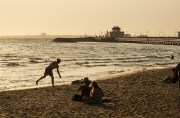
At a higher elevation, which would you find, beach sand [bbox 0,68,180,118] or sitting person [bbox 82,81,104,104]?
sitting person [bbox 82,81,104,104]

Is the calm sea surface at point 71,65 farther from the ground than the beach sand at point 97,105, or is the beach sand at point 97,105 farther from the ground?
the beach sand at point 97,105

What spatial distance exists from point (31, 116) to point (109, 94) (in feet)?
14.8

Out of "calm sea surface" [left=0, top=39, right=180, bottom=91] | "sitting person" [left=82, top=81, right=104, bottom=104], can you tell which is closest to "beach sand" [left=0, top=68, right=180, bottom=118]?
"sitting person" [left=82, top=81, right=104, bottom=104]

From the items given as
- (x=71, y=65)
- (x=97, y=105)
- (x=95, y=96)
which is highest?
(x=95, y=96)

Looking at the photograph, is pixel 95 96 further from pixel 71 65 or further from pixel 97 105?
pixel 71 65

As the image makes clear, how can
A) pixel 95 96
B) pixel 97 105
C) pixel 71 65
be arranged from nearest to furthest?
pixel 97 105, pixel 95 96, pixel 71 65

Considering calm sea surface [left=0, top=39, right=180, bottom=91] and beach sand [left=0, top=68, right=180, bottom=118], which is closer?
beach sand [left=0, top=68, right=180, bottom=118]

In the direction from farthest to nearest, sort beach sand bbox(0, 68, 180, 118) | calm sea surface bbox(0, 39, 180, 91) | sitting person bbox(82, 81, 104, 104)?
1. calm sea surface bbox(0, 39, 180, 91)
2. sitting person bbox(82, 81, 104, 104)
3. beach sand bbox(0, 68, 180, 118)

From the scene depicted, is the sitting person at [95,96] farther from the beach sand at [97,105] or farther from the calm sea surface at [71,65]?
the calm sea surface at [71,65]

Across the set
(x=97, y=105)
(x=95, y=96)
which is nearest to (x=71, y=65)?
(x=95, y=96)

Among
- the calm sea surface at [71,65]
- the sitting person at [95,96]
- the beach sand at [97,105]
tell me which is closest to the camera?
the beach sand at [97,105]

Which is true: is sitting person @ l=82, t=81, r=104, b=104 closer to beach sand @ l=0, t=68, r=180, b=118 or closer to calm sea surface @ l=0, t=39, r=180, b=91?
beach sand @ l=0, t=68, r=180, b=118

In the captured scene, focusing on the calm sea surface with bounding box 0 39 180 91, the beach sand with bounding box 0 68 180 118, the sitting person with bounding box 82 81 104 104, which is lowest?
the calm sea surface with bounding box 0 39 180 91

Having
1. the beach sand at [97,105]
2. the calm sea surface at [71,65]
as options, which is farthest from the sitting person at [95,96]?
the calm sea surface at [71,65]
